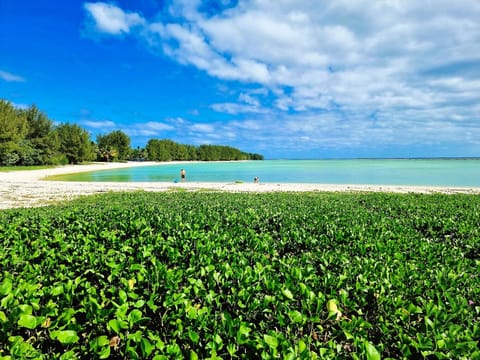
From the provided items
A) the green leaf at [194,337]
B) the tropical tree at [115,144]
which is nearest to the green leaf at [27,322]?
the green leaf at [194,337]

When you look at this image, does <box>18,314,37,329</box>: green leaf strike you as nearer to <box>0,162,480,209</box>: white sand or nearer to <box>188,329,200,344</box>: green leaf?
<box>188,329,200,344</box>: green leaf

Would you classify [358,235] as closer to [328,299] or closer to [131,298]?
[328,299]

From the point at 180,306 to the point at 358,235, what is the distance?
3837 mm

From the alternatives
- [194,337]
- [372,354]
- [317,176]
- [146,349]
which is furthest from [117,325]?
[317,176]

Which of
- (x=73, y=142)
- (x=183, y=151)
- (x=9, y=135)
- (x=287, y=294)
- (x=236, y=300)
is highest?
(x=183, y=151)

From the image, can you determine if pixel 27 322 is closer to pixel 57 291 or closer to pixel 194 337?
pixel 57 291

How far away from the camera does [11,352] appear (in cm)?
188

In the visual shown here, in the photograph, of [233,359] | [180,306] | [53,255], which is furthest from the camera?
[53,255]

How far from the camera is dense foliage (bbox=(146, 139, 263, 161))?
5502 inches

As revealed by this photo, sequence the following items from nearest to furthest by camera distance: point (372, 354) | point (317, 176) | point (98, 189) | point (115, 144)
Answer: point (372, 354)
point (98, 189)
point (317, 176)
point (115, 144)

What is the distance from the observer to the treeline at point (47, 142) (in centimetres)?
6316

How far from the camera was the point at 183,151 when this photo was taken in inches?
6216

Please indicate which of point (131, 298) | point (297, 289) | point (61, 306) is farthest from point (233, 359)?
point (61, 306)

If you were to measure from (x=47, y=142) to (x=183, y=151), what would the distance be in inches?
3342
